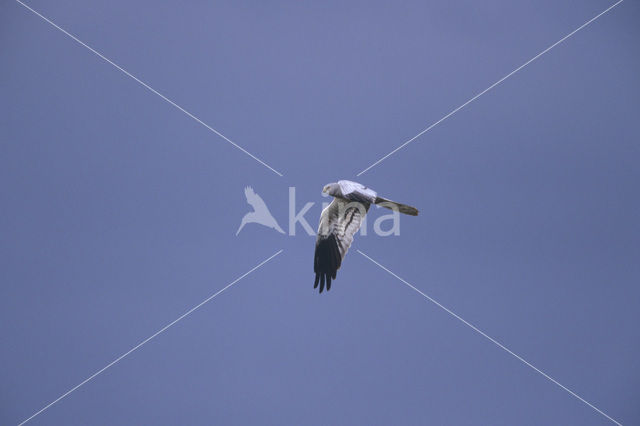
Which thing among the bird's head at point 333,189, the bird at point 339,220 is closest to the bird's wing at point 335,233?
the bird at point 339,220

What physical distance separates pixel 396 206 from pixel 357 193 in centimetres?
87

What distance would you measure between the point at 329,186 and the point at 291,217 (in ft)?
4.15

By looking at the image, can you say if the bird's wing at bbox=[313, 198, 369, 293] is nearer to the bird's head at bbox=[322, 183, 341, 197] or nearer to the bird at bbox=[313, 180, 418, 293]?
Answer: the bird at bbox=[313, 180, 418, 293]

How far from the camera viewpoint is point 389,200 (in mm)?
11312

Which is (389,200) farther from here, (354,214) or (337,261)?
(337,261)

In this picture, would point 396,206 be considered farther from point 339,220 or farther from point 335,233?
point 335,233

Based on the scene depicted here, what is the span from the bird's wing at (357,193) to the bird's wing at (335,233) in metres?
0.34

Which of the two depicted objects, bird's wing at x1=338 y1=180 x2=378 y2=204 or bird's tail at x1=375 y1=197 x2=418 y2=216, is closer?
bird's wing at x1=338 y1=180 x2=378 y2=204

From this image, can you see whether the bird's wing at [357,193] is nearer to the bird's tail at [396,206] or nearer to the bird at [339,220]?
the bird at [339,220]

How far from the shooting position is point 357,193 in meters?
11.2

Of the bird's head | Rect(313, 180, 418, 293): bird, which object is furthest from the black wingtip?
the bird's head

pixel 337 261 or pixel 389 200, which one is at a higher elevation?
pixel 389 200

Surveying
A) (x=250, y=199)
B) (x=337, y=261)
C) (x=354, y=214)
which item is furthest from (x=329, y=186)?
(x=250, y=199)

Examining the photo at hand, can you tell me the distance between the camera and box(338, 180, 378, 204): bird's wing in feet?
36.6
